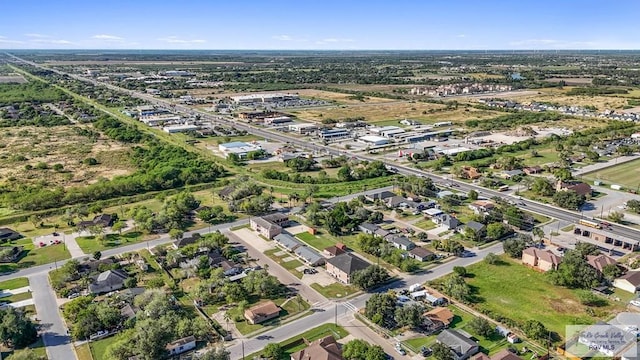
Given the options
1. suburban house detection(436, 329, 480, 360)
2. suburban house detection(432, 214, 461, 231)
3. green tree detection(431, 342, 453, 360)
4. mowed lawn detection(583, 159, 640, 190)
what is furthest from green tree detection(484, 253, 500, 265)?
mowed lawn detection(583, 159, 640, 190)

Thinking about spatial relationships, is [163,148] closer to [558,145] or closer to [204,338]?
[204,338]

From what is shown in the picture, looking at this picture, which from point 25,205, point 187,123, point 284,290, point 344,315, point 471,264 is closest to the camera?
point 344,315

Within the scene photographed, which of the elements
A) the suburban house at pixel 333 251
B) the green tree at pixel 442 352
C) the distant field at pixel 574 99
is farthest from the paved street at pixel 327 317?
the distant field at pixel 574 99

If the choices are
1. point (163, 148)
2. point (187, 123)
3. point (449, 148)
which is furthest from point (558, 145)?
point (187, 123)

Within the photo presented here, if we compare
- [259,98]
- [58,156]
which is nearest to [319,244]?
[58,156]

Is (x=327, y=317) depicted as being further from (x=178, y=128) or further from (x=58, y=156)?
(x=178, y=128)

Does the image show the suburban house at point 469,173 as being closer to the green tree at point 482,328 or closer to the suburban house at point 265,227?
the suburban house at point 265,227
